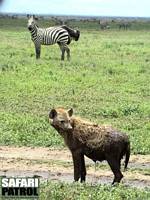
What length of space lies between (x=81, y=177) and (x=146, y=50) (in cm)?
1825

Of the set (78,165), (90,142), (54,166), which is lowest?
(54,166)

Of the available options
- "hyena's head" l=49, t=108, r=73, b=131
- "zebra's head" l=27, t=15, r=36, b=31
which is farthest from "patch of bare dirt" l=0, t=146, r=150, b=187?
"zebra's head" l=27, t=15, r=36, b=31

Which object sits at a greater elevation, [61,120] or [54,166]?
[61,120]

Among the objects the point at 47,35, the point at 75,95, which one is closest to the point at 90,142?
the point at 75,95

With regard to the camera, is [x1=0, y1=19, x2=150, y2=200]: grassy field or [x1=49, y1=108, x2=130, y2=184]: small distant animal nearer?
[x1=49, y1=108, x2=130, y2=184]: small distant animal

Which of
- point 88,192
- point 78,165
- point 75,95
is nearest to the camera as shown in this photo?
point 88,192

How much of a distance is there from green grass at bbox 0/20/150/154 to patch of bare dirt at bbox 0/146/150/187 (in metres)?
0.36

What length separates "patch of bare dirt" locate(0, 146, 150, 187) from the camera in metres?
7.26

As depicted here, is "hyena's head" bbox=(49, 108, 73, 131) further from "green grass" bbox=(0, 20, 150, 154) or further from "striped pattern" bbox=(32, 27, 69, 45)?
"striped pattern" bbox=(32, 27, 69, 45)

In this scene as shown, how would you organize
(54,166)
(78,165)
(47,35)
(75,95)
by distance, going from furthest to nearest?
1. (47,35)
2. (75,95)
3. (54,166)
4. (78,165)

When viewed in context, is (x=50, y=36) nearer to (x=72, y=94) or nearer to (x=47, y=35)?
(x=47, y=35)

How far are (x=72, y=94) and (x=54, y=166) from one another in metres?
5.64

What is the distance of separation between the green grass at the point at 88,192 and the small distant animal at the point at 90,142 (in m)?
0.38

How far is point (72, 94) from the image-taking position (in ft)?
43.7
